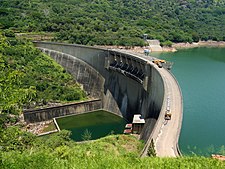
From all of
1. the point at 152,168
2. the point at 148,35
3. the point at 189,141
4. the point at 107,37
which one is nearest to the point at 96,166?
the point at 152,168

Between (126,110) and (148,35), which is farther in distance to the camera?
(148,35)

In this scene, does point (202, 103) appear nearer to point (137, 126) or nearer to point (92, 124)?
point (137, 126)

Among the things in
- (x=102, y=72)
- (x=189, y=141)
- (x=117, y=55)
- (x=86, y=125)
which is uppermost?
(x=117, y=55)

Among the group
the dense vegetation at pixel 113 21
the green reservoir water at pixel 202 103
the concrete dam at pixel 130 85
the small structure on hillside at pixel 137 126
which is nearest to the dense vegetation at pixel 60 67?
the dense vegetation at pixel 113 21

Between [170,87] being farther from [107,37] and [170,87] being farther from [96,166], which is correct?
[107,37]

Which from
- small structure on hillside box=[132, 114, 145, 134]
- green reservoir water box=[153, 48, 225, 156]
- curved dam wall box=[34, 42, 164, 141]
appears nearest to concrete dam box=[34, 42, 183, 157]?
curved dam wall box=[34, 42, 164, 141]

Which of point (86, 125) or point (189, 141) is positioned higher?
point (189, 141)

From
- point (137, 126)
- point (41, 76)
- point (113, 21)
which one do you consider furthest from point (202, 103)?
point (113, 21)

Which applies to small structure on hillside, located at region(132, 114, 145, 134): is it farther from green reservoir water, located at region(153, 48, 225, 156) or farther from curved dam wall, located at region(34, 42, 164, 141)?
green reservoir water, located at region(153, 48, 225, 156)
